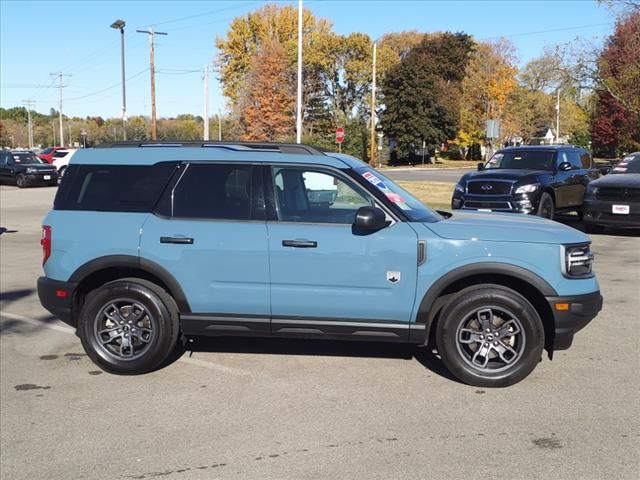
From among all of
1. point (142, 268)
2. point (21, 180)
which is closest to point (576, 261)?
point (142, 268)

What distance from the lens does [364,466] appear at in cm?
372

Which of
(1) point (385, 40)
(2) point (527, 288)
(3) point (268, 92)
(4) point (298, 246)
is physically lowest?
(2) point (527, 288)

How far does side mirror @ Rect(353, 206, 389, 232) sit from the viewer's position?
4.75m

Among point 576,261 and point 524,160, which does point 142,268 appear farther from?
point 524,160

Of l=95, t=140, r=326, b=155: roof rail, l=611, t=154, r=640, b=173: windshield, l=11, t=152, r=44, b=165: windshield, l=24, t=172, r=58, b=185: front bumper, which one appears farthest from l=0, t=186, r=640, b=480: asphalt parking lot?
l=11, t=152, r=44, b=165: windshield

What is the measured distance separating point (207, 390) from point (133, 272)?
1.19 meters

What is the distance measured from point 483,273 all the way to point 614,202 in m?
9.78

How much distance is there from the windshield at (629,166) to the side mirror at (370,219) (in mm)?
11722

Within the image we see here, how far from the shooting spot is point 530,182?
13.3m

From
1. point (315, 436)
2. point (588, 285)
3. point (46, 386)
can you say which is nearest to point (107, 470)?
point (315, 436)

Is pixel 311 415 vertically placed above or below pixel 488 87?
below

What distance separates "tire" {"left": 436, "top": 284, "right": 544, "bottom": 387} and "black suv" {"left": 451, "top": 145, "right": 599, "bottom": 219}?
8129 mm

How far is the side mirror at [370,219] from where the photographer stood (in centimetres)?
475

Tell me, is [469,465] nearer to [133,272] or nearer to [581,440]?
[581,440]
